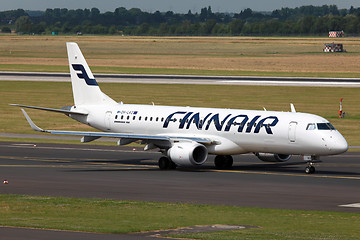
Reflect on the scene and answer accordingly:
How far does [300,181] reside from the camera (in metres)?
44.8

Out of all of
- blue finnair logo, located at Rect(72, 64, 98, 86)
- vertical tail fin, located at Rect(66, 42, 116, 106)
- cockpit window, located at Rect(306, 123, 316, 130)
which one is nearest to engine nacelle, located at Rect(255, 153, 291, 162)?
cockpit window, located at Rect(306, 123, 316, 130)

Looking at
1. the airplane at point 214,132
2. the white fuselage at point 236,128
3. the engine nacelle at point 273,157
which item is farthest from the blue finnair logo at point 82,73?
the engine nacelle at point 273,157

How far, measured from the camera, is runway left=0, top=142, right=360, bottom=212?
1502 inches

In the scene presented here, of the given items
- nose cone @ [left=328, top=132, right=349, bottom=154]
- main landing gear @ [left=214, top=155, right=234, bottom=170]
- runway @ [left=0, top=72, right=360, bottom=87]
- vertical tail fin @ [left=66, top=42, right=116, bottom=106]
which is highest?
vertical tail fin @ [left=66, top=42, right=116, bottom=106]

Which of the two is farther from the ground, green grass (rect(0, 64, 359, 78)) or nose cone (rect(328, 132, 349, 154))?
nose cone (rect(328, 132, 349, 154))

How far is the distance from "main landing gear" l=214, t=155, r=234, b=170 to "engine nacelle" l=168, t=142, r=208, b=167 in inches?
101

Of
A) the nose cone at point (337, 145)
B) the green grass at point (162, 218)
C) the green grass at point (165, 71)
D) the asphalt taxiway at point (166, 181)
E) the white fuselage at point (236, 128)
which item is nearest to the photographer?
the green grass at point (162, 218)

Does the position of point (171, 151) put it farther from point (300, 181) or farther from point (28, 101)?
point (28, 101)

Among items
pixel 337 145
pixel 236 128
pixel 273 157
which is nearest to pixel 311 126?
pixel 337 145

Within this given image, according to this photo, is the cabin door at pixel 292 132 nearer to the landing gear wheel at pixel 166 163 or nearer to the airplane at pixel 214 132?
the airplane at pixel 214 132

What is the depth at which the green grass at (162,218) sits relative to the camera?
93.4 feet

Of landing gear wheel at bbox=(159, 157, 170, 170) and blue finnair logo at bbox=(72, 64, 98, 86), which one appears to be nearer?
landing gear wheel at bbox=(159, 157, 170, 170)

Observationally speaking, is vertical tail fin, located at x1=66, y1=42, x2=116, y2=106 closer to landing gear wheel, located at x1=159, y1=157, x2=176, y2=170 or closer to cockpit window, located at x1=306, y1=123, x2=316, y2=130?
landing gear wheel, located at x1=159, y1=157, x2=176, y2=170

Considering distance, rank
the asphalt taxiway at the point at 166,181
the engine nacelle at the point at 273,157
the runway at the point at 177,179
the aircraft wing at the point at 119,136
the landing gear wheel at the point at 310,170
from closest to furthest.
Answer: the asphalt taxiway at the point at 166,181 → the runway at the point at 177,179 → the landing gear wheel at the point at 310,170 → the aircraft wing at the point at 119,136 → the engine nacelle at the point at 273,157
